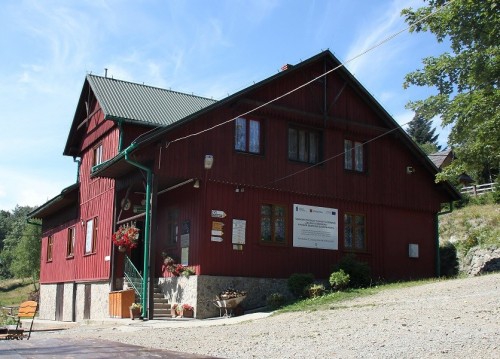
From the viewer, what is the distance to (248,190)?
1980 cm

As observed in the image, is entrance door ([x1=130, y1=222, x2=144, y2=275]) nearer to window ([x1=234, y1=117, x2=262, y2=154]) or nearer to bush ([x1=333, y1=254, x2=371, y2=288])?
window ([x1=234, y1=117, x2=262, y2=154])

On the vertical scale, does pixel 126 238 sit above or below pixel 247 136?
below

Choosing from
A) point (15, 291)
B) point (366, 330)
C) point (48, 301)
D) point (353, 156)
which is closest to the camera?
point (366, 330)

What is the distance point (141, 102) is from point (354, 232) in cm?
962

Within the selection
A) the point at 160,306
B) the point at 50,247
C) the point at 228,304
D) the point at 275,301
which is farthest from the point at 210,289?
the point at 50,247

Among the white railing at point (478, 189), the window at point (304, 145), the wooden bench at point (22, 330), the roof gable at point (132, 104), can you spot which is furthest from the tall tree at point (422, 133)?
the wooden bench at point (22, 330)

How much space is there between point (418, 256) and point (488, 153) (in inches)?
224

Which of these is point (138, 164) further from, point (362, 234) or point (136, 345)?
point (362, 234)

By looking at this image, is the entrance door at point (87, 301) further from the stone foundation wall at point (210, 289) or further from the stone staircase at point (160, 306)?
the stone staircase at point (160, 306)

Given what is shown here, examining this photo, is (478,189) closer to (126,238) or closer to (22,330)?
(126,238)

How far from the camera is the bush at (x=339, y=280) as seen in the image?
18.6 m

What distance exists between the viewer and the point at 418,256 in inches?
949

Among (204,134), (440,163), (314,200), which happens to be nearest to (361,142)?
(314,200)

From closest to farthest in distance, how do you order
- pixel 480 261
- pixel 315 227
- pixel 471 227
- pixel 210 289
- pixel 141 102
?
pixel 210 289, pixel 315 227, pixel 141 102, pixel 480 261, pixel 471 227
